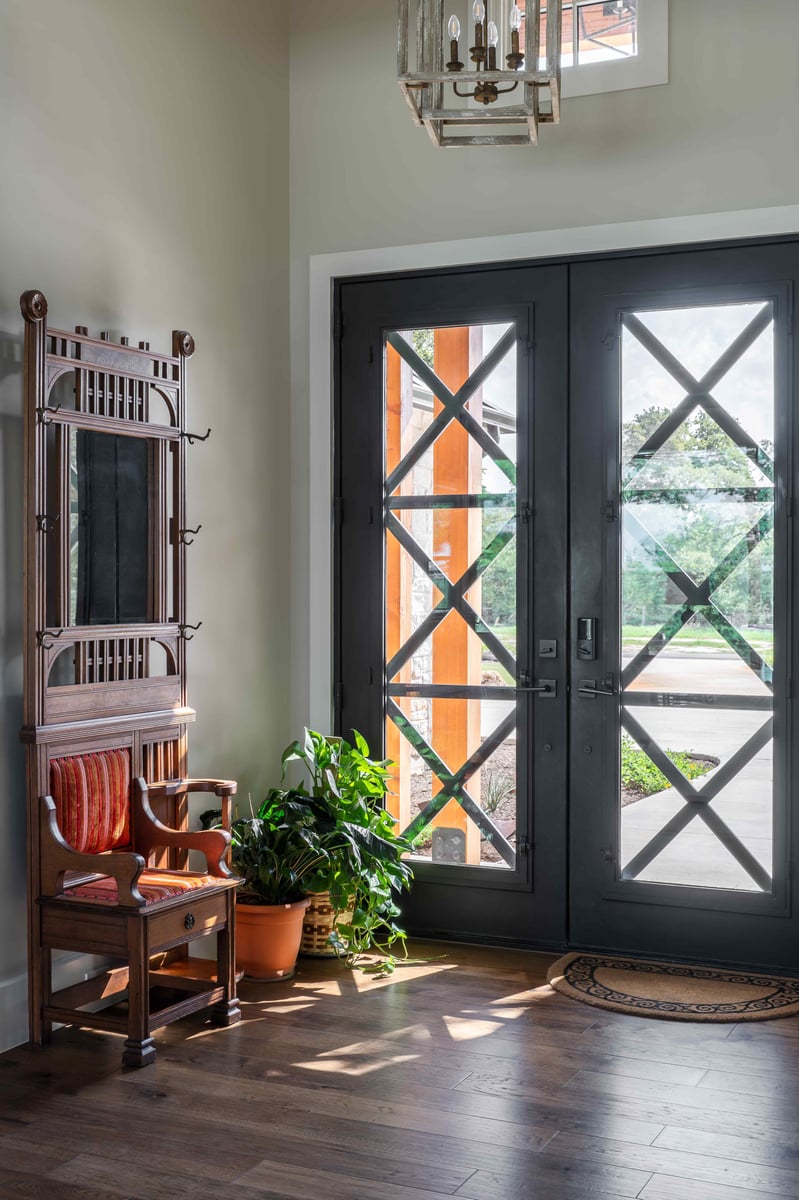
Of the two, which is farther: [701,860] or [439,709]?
[439,709]

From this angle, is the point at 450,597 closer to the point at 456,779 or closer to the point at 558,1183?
the point at 456,779

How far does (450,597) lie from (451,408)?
2.36 ft

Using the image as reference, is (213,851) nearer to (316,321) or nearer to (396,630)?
(396,630)

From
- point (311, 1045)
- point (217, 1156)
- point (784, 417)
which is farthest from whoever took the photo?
point (784, 417)

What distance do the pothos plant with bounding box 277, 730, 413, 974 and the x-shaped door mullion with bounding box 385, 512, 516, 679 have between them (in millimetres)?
428

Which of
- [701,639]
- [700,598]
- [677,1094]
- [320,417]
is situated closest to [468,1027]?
[677,1094]

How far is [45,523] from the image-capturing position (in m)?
3.31

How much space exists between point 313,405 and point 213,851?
6.34 ft

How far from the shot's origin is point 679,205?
13.9ft

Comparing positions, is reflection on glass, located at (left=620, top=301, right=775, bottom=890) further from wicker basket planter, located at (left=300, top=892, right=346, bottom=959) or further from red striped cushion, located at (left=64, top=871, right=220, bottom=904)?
red striped cushion, located at (left=64, top=871, right=220, bottom=904)

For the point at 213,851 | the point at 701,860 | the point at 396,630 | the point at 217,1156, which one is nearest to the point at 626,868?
the point at 701,860

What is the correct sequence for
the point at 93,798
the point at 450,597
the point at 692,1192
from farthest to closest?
the point at 450,597, the point at 93,798, the point at 692,1192

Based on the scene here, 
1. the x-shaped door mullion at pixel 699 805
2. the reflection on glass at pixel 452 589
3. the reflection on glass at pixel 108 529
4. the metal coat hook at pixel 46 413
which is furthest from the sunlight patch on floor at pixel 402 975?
the metal coat hook at pixel 46 413

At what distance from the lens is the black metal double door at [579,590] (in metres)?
4.16
